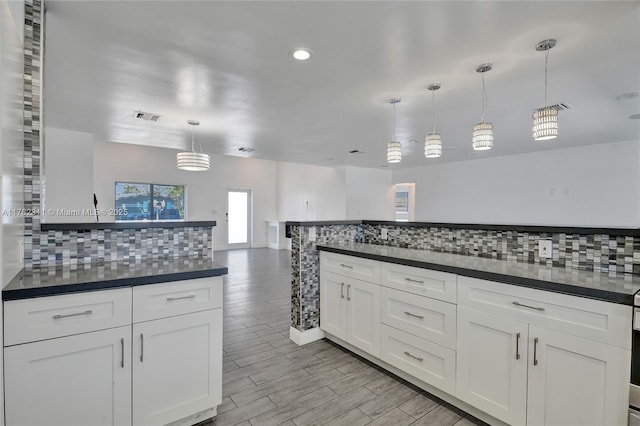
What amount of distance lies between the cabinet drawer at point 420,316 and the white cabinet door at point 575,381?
0.46 m

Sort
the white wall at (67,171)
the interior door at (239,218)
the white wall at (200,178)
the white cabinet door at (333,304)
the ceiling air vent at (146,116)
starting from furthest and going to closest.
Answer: the interior door at (239,218)
the white wall at (200,178)
the white wall at (67,171)
the ceiling air vent at (146,116)
the white cabinet door at (333,304)

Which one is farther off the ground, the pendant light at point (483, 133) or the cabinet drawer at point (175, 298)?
the pendant light at point (483, 133)

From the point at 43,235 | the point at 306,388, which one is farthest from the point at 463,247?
the point at 43,235

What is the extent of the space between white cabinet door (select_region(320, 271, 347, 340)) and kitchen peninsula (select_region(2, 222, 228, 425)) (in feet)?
4.00

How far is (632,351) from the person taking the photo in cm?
132

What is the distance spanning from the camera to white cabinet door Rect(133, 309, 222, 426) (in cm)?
161

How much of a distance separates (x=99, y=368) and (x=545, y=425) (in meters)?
2.20

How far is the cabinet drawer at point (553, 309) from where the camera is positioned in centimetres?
136

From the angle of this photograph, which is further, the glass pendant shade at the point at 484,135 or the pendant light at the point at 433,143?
the pendant light at the point at 433,143

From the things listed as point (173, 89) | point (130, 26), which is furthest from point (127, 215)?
point (130, 26)

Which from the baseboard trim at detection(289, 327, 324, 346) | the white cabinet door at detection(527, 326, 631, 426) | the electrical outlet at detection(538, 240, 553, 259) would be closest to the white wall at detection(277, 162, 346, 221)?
the baseboard trim at detection(289, 327, 324, 346)

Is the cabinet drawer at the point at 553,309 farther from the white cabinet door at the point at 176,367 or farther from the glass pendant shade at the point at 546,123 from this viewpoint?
the white cabinet door at the point at 176,367

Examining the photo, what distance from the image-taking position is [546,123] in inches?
88.0

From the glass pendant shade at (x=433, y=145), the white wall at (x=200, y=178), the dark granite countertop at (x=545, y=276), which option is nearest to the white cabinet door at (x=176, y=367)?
the dark granite countertop at (x=545, y=276)
